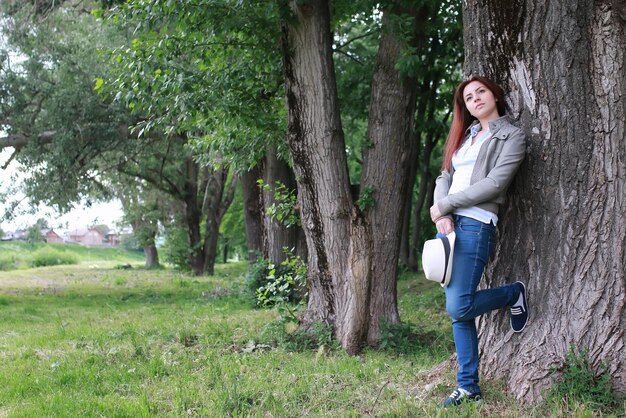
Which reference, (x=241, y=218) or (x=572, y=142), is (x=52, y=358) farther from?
(x=241, y=218)

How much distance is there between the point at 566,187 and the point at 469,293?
995 millimetres

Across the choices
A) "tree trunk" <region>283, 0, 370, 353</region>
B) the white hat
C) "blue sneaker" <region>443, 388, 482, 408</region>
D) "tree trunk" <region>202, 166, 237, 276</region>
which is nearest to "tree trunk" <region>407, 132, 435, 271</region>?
"tree trunk" <region>202, 166, 237, 276</region>

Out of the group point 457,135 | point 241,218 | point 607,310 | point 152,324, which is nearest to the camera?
point 607,310

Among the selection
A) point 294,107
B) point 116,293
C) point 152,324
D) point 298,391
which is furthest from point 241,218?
point 298,391

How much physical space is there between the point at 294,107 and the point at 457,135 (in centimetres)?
299

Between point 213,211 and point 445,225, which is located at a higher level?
point 213,211

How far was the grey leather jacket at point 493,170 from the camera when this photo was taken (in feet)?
14.7

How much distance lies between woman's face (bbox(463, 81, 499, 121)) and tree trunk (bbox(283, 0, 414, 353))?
9.55 ft

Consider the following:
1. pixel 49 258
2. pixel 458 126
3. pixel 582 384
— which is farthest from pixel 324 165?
pixel 49 258

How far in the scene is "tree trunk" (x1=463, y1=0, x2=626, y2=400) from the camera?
4.39m

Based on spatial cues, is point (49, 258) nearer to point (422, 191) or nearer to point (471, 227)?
point (422, 191)

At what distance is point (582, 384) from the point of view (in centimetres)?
427

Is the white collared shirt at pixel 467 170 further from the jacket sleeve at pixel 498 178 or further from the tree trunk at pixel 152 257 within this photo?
the tree trunk at pixel 152 257

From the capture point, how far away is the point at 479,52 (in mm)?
5059
